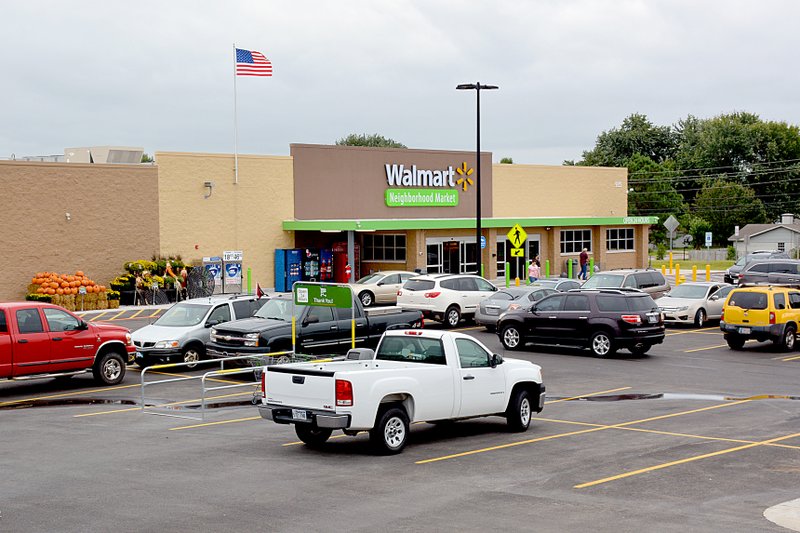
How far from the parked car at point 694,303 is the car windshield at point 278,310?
16132 mm

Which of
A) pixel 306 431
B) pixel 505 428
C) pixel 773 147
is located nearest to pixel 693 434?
pixel 505 428

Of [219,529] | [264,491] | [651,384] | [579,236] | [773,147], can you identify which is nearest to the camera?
[219,529]

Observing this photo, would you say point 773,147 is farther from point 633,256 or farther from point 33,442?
point 33,442

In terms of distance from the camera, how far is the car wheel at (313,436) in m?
15.2

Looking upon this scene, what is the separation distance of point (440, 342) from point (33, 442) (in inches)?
251

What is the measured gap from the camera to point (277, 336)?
2298cm

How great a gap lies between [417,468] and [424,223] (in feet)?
125

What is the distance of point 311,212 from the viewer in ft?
167

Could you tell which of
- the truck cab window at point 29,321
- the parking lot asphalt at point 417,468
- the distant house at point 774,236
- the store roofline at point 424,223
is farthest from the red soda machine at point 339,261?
the distant house at point 774,236

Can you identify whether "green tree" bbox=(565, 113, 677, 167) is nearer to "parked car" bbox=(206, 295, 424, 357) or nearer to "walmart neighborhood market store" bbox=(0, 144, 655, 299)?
"walmart neighborhood market store" bbox=(0, 144, 655, 299)

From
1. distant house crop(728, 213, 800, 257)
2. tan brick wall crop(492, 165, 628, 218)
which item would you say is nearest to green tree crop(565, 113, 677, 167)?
distant house crop(728, 213, 800, 257)

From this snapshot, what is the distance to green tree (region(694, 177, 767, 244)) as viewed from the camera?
353ft

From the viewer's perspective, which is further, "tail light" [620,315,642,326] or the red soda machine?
the red soda machine

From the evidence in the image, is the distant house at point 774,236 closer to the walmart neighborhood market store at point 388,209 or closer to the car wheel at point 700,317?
the walmart neighborhood market store at point 388,209
